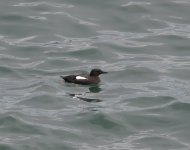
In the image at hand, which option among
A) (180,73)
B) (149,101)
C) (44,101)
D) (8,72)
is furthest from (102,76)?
(44,101)

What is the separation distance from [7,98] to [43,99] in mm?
781

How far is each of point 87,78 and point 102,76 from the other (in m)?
0.46

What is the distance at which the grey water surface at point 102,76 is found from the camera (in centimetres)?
1720

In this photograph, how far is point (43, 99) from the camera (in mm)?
19438

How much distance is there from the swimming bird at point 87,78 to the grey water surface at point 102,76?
0.59 ft

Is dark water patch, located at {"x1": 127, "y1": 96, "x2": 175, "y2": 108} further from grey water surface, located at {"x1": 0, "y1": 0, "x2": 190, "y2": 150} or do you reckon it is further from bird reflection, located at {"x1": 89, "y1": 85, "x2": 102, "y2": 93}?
bird reflection, located at {"x1": 89, "y1": 85, "x2": 102, "y2": 93}

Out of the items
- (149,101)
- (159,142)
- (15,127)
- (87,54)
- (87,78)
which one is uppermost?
(87,54)

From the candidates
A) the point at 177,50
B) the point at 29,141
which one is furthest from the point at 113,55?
the point at 29,141

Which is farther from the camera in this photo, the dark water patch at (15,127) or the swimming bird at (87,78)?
the swimming bird at (87,78)

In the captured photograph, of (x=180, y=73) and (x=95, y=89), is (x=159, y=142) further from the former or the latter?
(x=180, y=73)

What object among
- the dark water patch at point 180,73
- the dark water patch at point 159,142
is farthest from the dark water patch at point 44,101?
the dark water patch at point 180,73

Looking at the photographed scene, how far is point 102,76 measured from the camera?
21922 mm

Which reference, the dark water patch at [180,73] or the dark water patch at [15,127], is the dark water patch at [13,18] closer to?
the dark water patch at [180,73]

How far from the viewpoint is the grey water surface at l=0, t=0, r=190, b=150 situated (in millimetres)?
17203
